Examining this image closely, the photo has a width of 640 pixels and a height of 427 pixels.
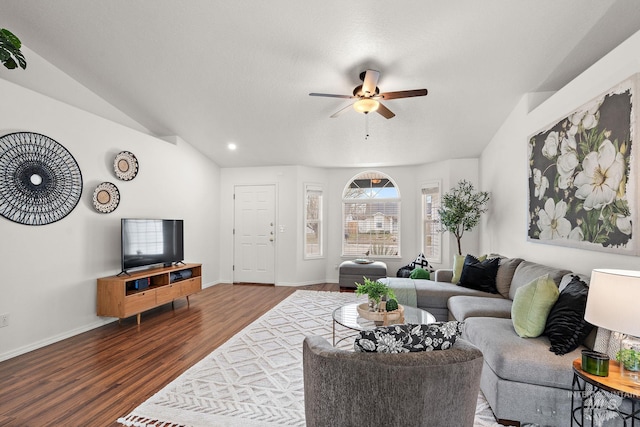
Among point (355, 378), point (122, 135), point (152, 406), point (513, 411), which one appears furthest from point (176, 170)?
point (513, 411)

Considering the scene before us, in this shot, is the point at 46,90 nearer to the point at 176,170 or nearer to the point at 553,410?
the point at 176,170

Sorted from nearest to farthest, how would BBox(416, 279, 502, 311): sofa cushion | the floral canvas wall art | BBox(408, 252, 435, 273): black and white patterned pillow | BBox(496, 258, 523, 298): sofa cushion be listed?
the floral canvas wall art < BBox(496, 258, 523, 298): sofa cushion < BBox(416, 279, 502, 311): sofa cushion < BBox(408, 252, 435, 273): black and white patterned pillow

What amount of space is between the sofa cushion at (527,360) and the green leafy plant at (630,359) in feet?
Answer: 1.07

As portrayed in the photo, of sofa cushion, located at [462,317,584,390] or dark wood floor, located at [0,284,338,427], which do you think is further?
dark wood floor, located at [0,284,338,427]

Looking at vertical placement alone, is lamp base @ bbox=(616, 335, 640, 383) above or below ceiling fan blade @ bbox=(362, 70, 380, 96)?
below

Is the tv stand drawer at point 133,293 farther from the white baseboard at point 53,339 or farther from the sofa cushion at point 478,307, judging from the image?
the sofa cushion at point 478,307

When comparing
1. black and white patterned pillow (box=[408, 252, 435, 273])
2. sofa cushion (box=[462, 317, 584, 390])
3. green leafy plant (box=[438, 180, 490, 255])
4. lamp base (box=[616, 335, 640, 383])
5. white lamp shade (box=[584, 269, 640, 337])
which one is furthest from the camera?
black and white patterned pillow (box=[408, 252, 435, 273])

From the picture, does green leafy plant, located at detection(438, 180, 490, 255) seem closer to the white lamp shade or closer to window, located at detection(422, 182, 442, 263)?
window, located at detection(422, 182, 442, 263)

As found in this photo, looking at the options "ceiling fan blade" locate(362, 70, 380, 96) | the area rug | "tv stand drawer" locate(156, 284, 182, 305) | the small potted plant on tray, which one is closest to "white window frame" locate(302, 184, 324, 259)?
"tv stand drawer" locate(156, 284, 182, 305)

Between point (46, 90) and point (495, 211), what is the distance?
629 centimetres

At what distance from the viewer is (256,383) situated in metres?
2.55

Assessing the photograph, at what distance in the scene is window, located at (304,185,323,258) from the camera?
6.65 meters

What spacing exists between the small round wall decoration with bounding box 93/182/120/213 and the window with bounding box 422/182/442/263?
5363mm

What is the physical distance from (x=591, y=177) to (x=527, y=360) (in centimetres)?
161
